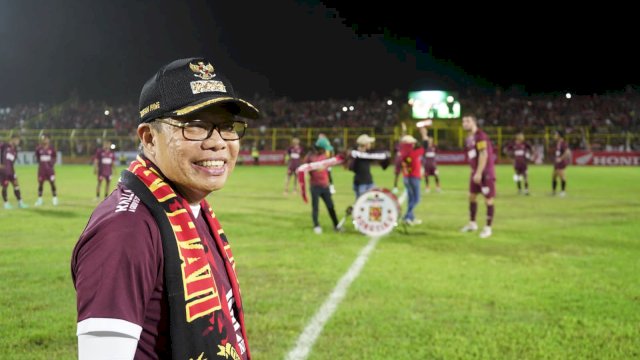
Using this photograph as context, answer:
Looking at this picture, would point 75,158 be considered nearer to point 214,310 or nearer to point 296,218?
point 296,218

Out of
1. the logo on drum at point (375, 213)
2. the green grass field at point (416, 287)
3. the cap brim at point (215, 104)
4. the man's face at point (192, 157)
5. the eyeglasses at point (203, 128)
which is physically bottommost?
the green grass field at point (416, 287)

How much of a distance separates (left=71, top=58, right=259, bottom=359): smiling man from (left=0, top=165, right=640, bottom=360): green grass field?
350cm

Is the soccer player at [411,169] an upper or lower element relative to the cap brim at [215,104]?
lower

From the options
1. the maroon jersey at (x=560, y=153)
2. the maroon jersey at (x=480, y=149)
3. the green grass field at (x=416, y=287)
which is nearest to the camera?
the green grass field at (x=416, y=287)

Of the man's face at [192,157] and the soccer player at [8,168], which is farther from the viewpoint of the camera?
the soccer player at [8,168]

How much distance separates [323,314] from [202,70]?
192 inches

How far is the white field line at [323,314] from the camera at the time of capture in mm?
5305

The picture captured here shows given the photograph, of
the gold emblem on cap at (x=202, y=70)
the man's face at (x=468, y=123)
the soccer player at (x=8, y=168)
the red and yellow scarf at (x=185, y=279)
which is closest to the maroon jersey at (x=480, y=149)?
the man's face at (x=468, y=123)

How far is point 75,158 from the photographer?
51.9 metres

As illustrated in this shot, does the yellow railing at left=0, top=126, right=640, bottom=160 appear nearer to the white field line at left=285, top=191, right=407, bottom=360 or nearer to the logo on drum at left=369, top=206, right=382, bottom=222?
the logo on drum at left=369, top=206, right=382, bottom=222

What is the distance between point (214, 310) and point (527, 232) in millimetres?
11904

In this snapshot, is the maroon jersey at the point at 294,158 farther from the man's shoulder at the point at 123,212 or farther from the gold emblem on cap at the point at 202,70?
the man's shoulder at the point at 123,212

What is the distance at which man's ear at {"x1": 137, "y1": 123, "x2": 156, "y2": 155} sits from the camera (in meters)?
2.01

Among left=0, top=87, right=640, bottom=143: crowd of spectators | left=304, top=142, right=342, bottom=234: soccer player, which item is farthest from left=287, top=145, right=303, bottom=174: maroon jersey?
left=0, top=87, right=640, bottom=143: crowd of spectators
